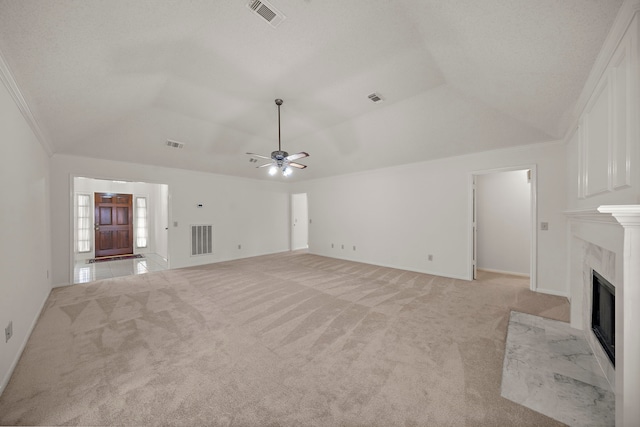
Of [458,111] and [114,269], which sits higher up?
[458,111]

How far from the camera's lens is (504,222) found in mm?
5359

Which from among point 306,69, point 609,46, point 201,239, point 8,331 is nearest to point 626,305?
point 609,46

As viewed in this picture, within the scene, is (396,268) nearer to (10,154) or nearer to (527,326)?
(527,326)

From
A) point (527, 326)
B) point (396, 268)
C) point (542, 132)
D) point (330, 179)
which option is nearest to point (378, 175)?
point (330, 179)

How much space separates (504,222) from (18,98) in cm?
807

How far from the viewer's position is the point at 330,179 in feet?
23.7

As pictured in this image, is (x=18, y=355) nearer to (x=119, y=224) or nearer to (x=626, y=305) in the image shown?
(x=626, y=305)

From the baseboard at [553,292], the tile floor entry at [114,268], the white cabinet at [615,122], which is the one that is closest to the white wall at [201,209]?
the tile floor entry at [114,268]

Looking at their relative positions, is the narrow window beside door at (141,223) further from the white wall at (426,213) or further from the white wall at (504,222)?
the white wall at (504,222)

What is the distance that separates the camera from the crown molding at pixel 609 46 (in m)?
1.39

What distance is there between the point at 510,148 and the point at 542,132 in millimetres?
539

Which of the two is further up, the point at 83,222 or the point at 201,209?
the point at 201,209

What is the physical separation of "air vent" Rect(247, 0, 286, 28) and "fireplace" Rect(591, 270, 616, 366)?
374cm

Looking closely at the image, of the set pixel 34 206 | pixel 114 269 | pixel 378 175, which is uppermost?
pixel 378 175
